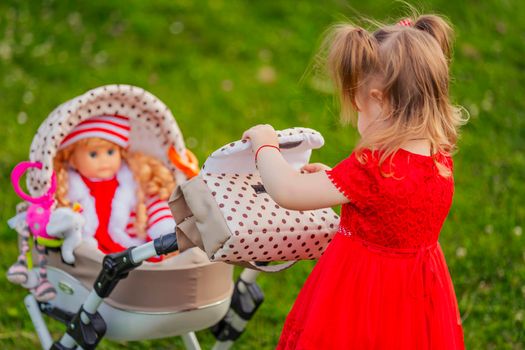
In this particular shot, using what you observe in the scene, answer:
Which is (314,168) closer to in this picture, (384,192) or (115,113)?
(384,192)

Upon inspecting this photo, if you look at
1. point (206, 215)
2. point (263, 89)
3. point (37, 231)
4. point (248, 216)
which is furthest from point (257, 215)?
point (263, 89)

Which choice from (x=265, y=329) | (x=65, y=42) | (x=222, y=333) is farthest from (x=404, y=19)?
(x=65, y=42)

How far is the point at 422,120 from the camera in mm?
2422

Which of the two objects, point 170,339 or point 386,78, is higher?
point 386,78

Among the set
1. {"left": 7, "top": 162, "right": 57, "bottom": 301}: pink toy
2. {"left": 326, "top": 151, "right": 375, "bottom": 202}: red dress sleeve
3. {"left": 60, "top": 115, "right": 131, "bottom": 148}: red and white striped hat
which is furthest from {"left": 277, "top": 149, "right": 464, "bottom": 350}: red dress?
{"left": 60, "top": 115, "right": 131, "bottom": 148}: red and white striped hat

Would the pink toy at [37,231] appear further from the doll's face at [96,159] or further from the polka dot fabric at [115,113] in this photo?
the doll's face at [96,159]

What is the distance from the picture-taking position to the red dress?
243cm

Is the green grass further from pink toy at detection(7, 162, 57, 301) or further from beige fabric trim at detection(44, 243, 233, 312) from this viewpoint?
beige fabric trim at detection(44, 243, 233, 312)

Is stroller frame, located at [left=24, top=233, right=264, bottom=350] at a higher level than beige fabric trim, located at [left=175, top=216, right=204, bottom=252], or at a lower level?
lower

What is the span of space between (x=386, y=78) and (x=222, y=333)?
150 cm

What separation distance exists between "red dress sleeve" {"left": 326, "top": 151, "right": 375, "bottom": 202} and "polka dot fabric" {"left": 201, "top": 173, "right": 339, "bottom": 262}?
0.98ft

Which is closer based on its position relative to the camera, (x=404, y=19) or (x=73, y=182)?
(x=404, y=19)

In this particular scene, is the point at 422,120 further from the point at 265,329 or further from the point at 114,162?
the point at 265,329

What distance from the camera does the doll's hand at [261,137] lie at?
250 centimetres
